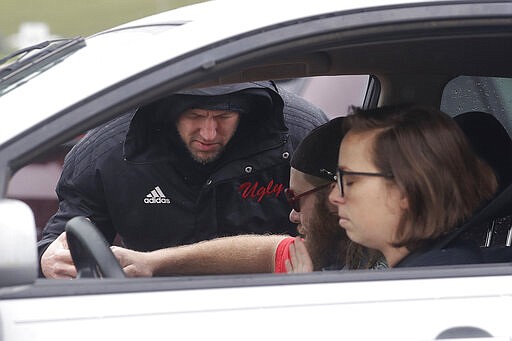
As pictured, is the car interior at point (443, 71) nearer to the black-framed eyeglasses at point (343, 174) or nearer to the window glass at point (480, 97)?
Answer: the window glass at point (480, 97)

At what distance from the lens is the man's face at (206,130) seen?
3.98 m

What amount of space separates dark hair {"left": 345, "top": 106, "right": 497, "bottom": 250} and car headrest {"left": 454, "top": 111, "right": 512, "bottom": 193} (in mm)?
375

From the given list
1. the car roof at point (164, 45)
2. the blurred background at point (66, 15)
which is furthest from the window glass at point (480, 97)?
the blurred background at point (66, 15)

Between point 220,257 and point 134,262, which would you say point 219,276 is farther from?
point 220,257

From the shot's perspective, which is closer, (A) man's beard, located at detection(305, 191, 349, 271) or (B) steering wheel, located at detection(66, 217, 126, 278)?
(B) steering wheel, located at detection(66, 217, 126, 278)

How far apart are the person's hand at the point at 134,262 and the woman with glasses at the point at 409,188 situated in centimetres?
68

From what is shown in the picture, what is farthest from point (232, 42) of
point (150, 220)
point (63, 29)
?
point (63, 29)

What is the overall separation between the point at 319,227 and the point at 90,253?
3.14 feet

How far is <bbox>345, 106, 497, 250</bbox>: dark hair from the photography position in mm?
2555

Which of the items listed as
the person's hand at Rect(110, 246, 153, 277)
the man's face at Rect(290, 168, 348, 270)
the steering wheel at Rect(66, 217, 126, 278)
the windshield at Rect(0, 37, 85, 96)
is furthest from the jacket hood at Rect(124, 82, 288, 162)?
the steering wheel at Rect(66, 217, 126, 278)

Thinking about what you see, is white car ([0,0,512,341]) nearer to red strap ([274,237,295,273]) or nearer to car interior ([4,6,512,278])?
car interior ([4,6,512,278])

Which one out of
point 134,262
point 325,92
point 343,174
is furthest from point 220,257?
point 325,92

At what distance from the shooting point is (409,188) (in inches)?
99.8

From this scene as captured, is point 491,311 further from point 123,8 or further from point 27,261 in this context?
point 123,8
